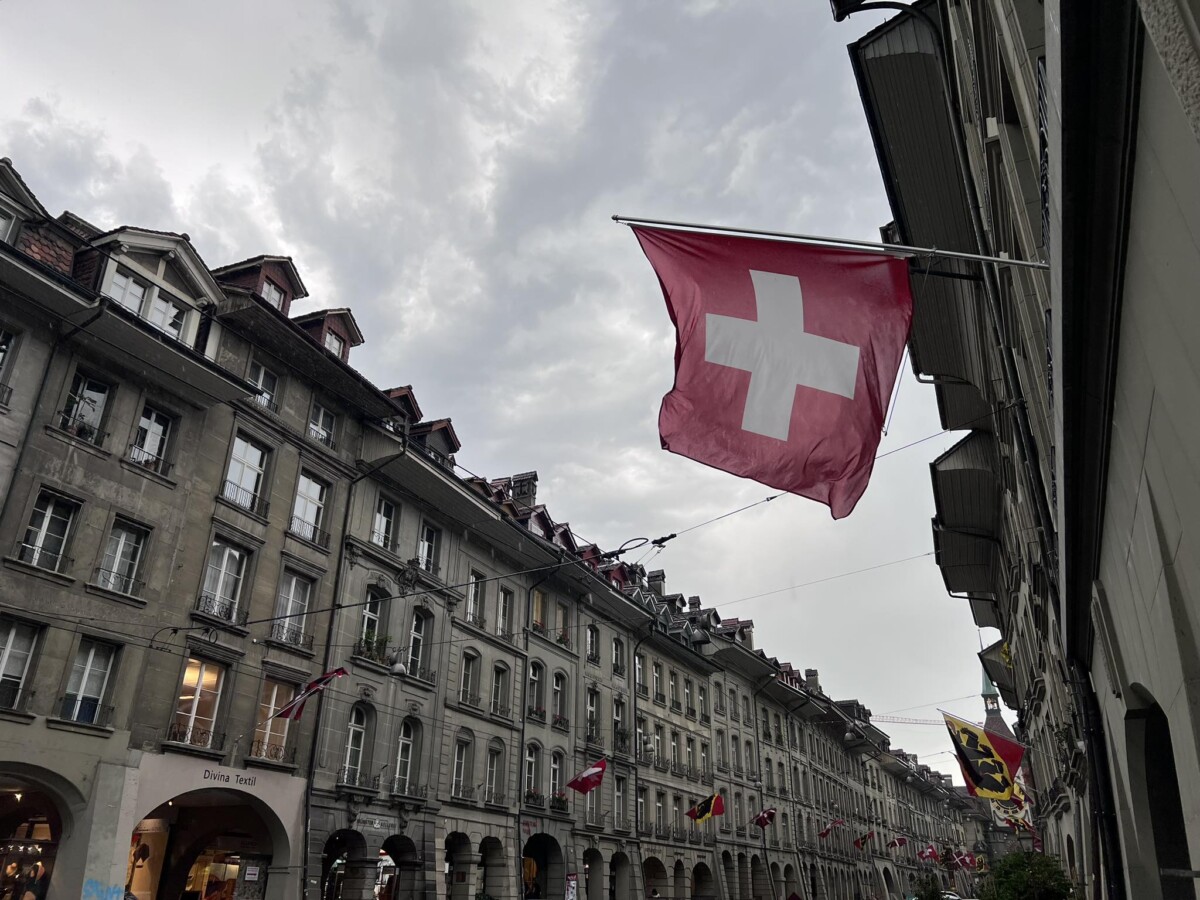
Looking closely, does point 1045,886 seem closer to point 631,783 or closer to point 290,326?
point 631,783

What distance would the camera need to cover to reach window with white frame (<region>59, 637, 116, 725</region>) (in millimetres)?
17328

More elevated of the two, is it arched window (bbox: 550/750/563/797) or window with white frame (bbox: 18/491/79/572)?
window with white frame (bbox: 18/491/79/572)

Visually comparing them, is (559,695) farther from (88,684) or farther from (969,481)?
(88,684)

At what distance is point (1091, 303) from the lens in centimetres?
483

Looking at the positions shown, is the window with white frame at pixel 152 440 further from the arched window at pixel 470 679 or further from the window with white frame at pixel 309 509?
the arched window at pixel 470 679

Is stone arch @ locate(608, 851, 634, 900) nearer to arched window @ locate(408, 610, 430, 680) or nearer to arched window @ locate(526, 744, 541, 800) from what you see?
arched window @ locate(526, 744, 541, 800)

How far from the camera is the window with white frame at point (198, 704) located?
19.3 meters

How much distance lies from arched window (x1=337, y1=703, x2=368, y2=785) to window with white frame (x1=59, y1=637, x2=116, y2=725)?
7.11 m

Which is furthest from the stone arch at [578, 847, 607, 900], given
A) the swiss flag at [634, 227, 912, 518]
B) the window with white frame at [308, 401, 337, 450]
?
the swiss flag at [634, 227, 912, 518]

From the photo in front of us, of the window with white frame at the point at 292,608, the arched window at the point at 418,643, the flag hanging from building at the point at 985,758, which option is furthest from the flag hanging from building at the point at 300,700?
the flag hanging from building at the point at 985,758

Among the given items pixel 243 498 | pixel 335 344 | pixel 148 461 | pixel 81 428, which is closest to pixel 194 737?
pixel 243 498

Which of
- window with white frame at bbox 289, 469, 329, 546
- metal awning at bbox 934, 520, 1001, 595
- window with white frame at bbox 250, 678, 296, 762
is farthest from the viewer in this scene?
metal awning at bbox 934, 520, 1001, 595

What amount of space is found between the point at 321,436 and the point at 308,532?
315cm

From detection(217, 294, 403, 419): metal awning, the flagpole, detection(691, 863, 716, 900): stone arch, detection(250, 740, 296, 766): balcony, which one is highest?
detection(217, 294, 403, 419): metal awning
